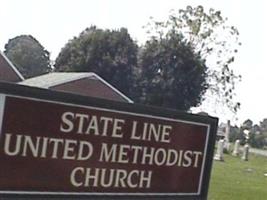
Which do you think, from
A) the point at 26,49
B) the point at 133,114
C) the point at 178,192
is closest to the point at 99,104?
the point at 133,114

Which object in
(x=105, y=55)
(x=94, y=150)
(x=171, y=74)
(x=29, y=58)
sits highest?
(x=29, y=58)

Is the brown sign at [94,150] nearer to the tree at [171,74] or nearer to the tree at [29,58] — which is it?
the tree at [171,74]

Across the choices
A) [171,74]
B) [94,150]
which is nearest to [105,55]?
[171,74]

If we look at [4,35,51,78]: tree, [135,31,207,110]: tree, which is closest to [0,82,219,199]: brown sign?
[135,31,207,110]: tree

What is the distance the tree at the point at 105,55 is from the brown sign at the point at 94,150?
59598mm

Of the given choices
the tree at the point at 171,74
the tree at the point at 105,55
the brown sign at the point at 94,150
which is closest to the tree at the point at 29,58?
the tree at the point at 105,55

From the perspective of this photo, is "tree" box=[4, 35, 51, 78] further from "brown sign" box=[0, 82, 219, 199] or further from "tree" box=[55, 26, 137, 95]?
"brown sign" box=[0, 82, 219, 199]

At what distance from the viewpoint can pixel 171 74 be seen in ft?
202

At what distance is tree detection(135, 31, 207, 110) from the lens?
2387 inches

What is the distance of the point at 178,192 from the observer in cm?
537

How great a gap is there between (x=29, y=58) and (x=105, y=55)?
27955 millimetres

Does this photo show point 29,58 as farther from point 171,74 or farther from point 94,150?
point 94,150

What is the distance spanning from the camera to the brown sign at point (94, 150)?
4305 millimetres

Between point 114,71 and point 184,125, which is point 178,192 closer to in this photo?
point 184,125
